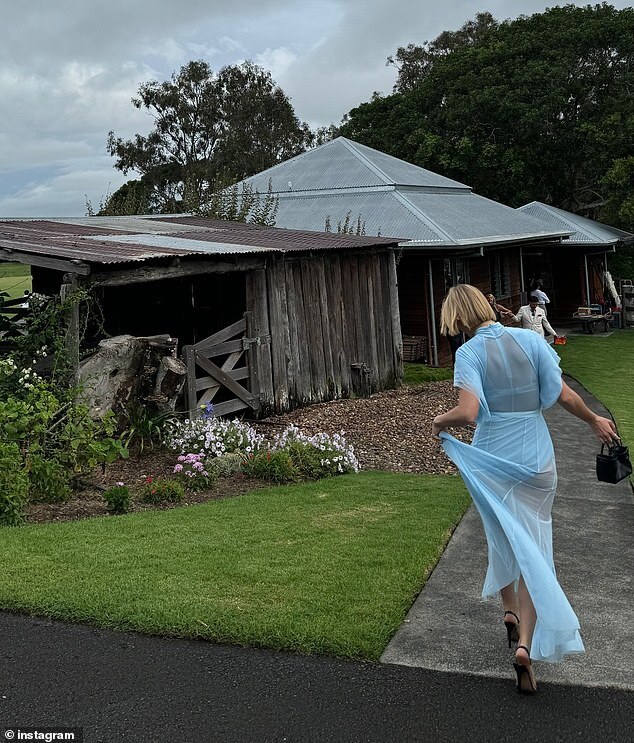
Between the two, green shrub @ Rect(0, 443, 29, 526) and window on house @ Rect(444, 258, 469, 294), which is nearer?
green shrub @ Rect(0, 443, 29, 526)

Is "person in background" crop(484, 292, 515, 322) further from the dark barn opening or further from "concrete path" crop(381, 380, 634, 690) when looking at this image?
the dark barn opening

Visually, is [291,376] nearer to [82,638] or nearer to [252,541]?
[252,541]

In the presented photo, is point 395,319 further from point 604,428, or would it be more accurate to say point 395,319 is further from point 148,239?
A: point 604,428

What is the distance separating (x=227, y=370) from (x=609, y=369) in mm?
10307

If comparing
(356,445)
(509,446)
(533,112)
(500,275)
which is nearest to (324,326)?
(356,445)

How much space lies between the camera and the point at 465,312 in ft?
15.3

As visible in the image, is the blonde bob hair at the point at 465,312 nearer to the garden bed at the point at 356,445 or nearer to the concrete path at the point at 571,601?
the concrete path at the point at 571,601

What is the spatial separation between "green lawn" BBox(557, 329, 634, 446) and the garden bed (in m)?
2.58

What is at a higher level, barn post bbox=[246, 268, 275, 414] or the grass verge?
barn post bbox=[246, 268, 275, 414]

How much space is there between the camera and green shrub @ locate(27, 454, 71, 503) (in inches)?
303

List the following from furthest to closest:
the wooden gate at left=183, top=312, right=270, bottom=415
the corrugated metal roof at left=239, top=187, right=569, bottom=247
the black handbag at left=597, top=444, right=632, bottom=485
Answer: the corrugated metal roof at left=239, top=187, right=569, bottom=247, the wooden gate at left=183, top=312, right=270, bottom=415, the black handbag at left=597, top=444, right=632, bottom=485

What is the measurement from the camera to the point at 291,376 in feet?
41.6

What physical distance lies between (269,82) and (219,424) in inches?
1637

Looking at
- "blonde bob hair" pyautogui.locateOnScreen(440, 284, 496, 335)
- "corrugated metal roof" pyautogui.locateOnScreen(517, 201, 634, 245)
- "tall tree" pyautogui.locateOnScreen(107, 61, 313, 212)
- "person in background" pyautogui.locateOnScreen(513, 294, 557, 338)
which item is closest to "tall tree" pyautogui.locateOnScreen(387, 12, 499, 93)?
"tall tree" pyautogui.locateOnScreen(107, 61, 313, 212)
